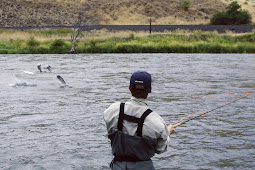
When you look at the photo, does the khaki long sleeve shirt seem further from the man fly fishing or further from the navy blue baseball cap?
the navy blue baseball cap

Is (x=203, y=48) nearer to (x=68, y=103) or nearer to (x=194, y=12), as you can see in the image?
(x=68, y=103)

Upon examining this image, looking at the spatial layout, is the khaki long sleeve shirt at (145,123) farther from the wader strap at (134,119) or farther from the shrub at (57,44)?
the shrub at (57,44)

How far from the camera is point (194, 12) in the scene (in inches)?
3036

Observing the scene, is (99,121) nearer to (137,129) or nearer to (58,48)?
(137,129)

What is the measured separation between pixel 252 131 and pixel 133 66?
15449 mm

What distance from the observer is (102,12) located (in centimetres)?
7519

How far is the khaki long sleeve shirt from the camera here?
3709 millimetres

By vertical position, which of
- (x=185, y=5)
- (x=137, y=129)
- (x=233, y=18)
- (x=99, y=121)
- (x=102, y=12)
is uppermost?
(x=185, y=5)

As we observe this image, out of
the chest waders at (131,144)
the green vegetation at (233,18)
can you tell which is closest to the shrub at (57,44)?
the chest waders at (131,144)

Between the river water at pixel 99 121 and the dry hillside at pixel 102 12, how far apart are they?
2110 inches

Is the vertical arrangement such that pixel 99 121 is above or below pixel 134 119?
below

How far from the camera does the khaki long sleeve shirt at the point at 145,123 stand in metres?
3.71

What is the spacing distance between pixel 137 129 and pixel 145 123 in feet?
0.29

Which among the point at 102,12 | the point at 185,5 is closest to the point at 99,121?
the point at 102,12
